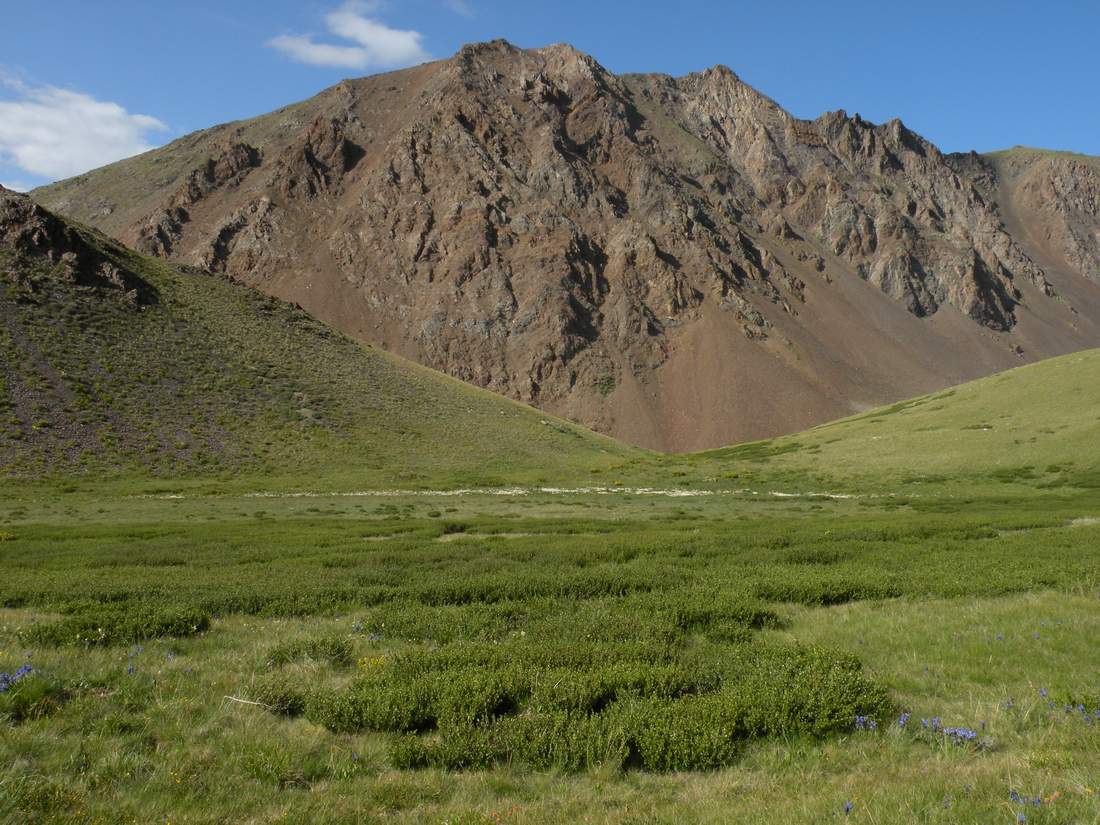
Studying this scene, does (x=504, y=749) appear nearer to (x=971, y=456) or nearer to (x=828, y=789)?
(x=828, y=789)

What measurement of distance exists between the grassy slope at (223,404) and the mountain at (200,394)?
0.22 meters

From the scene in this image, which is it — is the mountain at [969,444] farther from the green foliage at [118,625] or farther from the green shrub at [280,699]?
the green shrub at [280,699]

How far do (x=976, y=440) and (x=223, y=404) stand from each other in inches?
3166

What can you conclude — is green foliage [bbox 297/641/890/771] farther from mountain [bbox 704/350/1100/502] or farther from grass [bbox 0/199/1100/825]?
mountain [bbox 704/350/1100/502]

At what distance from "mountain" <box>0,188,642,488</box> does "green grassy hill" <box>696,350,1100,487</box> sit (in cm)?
2618

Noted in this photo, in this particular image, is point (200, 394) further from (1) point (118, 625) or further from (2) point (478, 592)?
(1) point (118, 625)

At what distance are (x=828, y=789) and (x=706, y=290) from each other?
186236mm

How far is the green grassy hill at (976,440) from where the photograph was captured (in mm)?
54094

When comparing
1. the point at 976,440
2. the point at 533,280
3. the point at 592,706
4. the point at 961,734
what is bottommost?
the point at 976,440

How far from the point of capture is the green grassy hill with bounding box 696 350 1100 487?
54094 millimetres

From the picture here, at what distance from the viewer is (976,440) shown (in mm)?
63500

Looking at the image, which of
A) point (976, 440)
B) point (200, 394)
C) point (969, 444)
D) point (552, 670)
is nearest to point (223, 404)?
point (200, 394)

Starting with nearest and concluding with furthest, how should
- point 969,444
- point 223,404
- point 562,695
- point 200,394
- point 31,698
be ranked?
point 31,698 → point 562,695 → point 969,444 → point 223,404 → point 200,394

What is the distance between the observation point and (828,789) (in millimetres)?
6164
